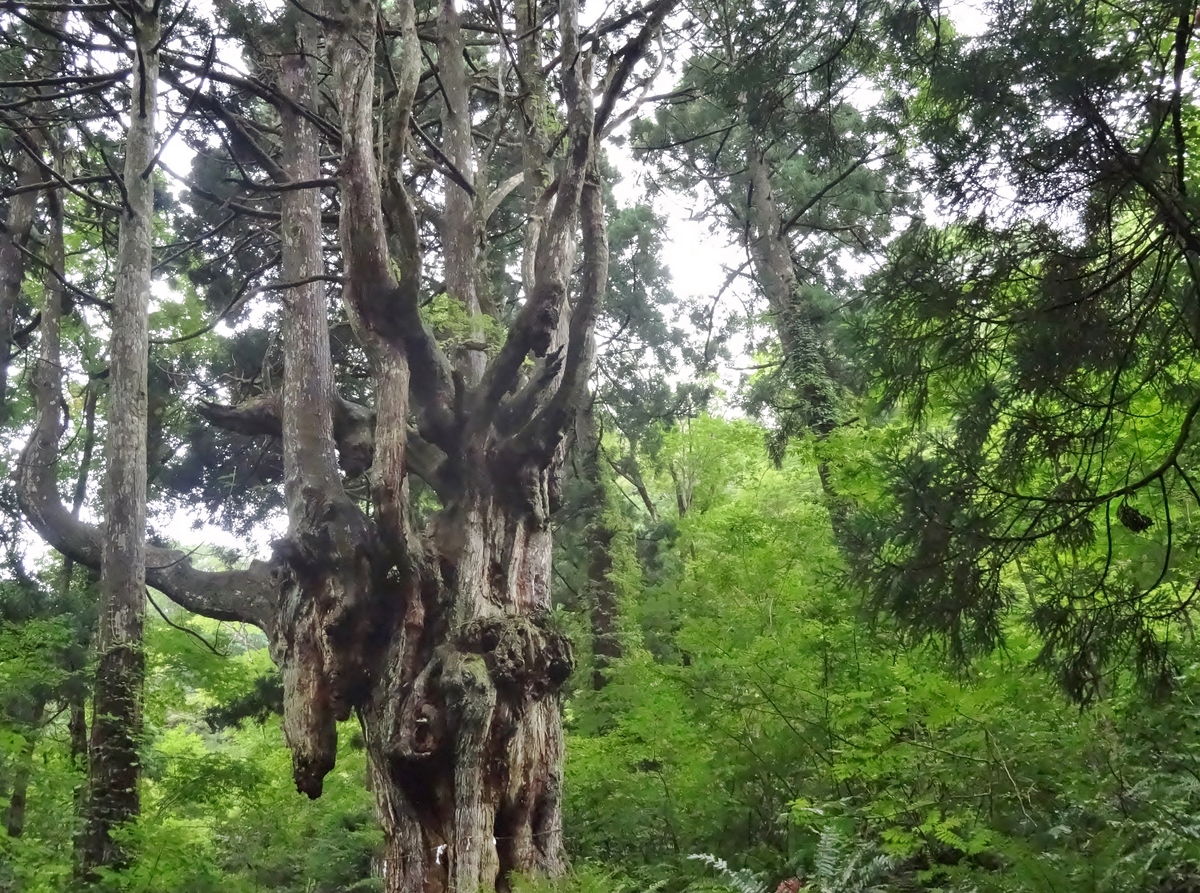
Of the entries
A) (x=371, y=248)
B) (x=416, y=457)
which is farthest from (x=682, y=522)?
(x=371, y=248)

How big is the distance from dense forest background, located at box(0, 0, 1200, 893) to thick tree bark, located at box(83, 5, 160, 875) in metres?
0.04

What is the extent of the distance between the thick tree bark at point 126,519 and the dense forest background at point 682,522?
0.04 metres

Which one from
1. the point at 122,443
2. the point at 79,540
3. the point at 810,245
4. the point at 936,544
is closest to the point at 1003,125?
the point at 936,544

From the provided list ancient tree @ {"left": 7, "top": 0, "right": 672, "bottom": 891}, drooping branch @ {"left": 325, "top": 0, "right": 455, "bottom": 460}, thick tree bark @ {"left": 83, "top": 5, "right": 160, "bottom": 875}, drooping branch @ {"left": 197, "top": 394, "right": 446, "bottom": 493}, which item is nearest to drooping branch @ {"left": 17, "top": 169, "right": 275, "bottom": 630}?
ancient tree @ {"left": 7, "top": 0, "right": 672, "bottom": 891}

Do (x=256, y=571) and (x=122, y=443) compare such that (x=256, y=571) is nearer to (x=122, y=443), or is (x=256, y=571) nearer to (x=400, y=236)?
(x=122, y=443)

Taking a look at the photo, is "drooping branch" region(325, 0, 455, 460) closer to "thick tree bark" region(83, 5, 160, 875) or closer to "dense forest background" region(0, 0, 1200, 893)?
"dense forest background" region(0, 0, 1200, 893)

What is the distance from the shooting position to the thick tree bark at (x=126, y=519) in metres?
5.88

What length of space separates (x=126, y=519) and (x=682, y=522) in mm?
5853

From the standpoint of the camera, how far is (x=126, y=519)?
6.43 metres

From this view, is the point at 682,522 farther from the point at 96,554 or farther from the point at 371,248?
the point at 96,554

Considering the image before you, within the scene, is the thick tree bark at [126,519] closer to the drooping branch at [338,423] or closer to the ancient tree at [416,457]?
the ancient tree at [416,457]

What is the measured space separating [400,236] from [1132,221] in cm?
403

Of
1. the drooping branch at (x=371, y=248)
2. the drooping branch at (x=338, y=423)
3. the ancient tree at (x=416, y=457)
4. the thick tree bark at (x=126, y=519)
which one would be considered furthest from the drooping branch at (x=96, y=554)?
the drooping branch at (x=371, y=248)

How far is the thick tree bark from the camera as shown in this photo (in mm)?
5883
